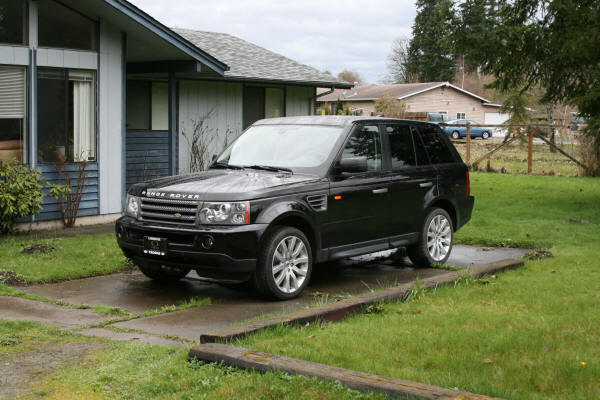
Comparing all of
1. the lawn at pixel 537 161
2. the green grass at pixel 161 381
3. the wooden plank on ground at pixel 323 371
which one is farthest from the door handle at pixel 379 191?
the lawn at pixel 537 161

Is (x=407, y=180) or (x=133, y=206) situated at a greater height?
(x=407, y=180)

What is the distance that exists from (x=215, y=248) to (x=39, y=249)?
3.85m

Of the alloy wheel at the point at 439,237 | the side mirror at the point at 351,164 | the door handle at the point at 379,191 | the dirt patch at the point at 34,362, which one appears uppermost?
the side mirror at the point at 351,164

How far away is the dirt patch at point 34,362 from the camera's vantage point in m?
4.96

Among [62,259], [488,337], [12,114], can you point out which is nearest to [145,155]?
[12,114]

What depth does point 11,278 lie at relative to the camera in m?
8.66

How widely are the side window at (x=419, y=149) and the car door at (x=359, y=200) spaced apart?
30.6 inches

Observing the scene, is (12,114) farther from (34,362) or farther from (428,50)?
(428,50)

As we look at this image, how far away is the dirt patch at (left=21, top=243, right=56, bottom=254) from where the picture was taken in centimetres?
1017

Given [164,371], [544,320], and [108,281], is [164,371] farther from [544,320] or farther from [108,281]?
[108,281]

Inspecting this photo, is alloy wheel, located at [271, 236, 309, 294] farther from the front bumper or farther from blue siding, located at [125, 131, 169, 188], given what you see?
blue siding, located at [125, 131, 169, 188]

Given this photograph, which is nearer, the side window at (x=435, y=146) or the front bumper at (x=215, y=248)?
the front bumper at (x=215, y=248)

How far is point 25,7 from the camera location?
12.4 m

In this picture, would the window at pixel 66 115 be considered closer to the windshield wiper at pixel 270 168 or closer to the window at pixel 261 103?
the windshield wiper at pixel 270 168
